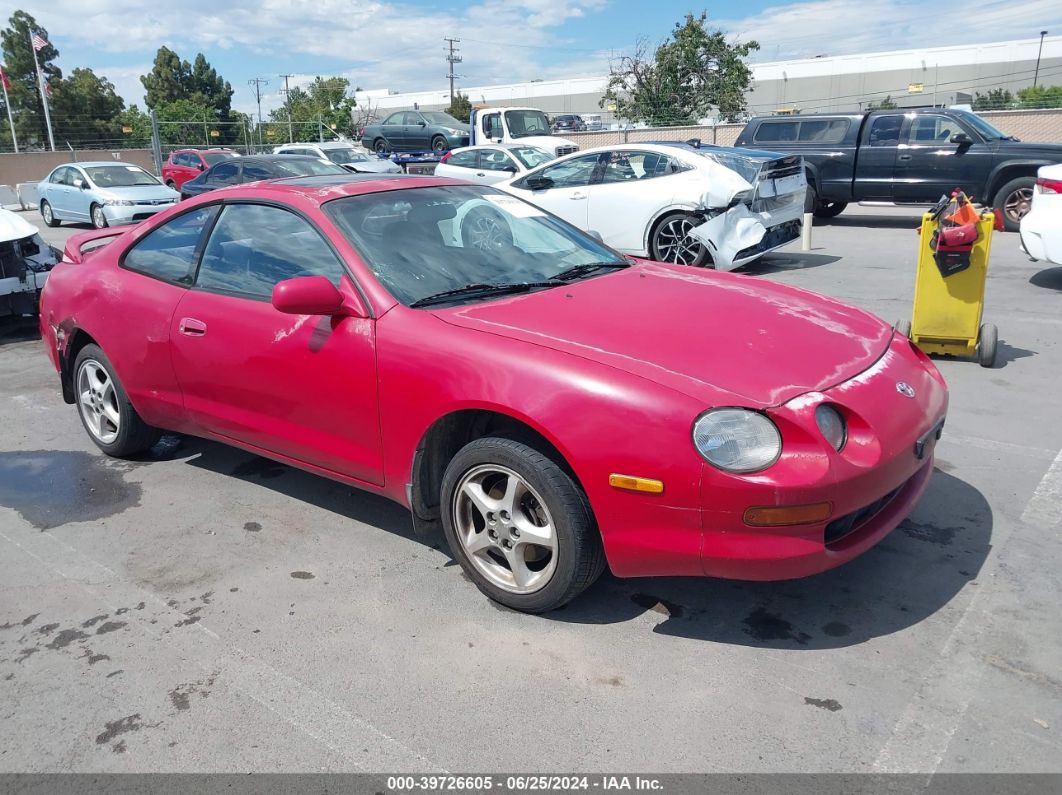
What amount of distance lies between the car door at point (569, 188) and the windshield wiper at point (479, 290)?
22.7ft

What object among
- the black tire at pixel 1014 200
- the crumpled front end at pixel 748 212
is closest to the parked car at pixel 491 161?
the crumpled front end at pixel 748 212

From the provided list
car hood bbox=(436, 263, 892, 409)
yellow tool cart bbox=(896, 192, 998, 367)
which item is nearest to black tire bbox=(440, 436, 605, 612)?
car hood bbox=(436, 263, 892, 409)

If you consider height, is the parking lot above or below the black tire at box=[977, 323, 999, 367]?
below

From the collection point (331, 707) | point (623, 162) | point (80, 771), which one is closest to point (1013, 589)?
point (331, 707)

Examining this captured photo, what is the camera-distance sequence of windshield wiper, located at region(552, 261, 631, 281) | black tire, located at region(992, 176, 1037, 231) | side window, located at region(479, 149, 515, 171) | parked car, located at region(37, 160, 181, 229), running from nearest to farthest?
windshield wiper, located at region(552, 261, 631, 281), black tire, located at region(992, 176, 1037, 231), side window, located at region(479, 149, 515, 171), parked car, located at region(37, 160, 181, 229)

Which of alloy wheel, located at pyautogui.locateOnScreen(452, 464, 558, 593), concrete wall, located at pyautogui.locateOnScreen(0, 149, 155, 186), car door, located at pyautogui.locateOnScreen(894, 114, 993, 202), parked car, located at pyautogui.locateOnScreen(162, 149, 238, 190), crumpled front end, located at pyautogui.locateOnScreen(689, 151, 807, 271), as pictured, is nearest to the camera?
alloy wheel, located at pyautogui.locateOnScreen(452, 464, 558, 593)

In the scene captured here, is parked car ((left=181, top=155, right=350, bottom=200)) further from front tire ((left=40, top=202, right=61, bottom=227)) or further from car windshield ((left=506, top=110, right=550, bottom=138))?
car windshield ((left=506, top=110, right=550, bottom=138))

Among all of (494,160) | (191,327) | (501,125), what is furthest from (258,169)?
(191,327)

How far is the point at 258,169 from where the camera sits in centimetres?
1561

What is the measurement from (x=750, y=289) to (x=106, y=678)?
3061 mm

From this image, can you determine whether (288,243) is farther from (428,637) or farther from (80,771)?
(80,771)

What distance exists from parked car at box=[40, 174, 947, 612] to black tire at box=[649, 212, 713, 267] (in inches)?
211

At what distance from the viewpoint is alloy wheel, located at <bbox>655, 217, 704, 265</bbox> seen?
9734mm

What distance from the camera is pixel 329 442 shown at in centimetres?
372
